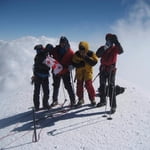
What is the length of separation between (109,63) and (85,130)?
2697 mm

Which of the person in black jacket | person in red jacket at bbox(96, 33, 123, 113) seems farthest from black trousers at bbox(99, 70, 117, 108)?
the person in black jacket

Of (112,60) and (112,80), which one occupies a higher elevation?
(112,60)

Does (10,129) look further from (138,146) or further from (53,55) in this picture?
(138,146)

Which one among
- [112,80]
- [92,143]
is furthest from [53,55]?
[92,143]

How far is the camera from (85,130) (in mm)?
7145

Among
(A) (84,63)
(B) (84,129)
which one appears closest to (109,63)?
(A) (84,63)

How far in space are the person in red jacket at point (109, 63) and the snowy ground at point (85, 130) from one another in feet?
2.60

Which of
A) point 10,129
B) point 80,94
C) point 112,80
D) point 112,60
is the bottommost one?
point 10,129

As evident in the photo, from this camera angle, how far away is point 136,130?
6.89 meters

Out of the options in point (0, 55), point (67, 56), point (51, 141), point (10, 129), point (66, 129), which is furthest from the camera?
point (0, 55)

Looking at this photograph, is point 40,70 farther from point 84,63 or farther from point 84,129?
point 84,129

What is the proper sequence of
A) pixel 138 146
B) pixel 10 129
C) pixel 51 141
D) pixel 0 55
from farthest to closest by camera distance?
1. pixel 0 55
2. pixel 10 129
3. pixel 51 141
4. pixel 138 146

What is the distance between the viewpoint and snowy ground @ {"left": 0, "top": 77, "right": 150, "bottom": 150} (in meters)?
6.31

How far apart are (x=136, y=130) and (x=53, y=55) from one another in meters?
4.27
